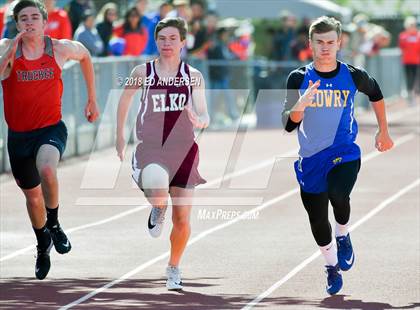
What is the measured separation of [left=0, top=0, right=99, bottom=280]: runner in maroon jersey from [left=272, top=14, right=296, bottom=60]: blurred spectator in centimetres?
2004

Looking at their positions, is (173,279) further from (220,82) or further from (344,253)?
(220,82)

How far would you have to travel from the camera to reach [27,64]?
1063 cm

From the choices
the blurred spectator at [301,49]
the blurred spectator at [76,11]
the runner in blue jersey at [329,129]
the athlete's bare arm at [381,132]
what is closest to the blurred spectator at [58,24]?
the blurred spectator at [76,11]

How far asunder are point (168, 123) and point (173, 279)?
3.81ft

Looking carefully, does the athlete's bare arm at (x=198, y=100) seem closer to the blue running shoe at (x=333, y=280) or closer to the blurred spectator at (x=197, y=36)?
the blue running shoe at (x=333, y=280)

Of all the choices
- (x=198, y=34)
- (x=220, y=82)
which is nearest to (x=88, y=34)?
(x=198, y=34)

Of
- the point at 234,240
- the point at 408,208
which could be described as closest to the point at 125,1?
the point at 408,208

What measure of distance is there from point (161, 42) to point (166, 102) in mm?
443

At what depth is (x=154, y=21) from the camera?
23.6m

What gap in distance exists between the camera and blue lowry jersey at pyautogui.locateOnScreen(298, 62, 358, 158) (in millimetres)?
10000

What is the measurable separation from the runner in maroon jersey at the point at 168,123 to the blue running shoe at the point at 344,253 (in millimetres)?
1144

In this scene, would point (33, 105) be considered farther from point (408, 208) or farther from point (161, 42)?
point (408, 208)

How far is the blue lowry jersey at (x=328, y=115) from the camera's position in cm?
1000

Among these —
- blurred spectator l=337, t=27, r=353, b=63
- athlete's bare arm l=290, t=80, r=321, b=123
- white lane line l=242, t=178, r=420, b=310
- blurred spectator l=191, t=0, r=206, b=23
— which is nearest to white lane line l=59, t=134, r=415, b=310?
white lane line l=242, t=178, r=420, b=310
